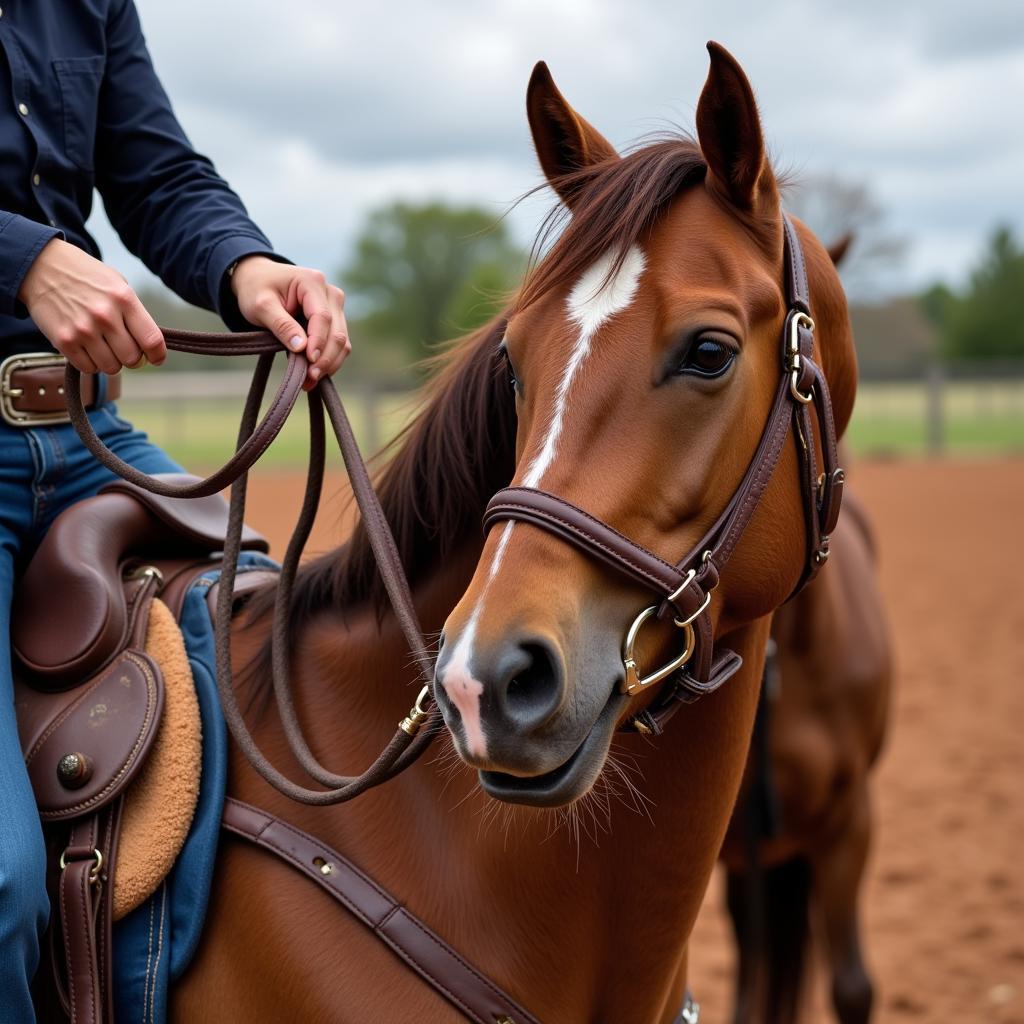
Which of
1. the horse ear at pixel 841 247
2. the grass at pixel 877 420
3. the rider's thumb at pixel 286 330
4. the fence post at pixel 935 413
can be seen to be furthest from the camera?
the fence post at pixel 935 413

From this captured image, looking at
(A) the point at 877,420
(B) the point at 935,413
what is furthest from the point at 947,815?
(A) the point at 877,420

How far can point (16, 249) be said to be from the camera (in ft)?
6.09

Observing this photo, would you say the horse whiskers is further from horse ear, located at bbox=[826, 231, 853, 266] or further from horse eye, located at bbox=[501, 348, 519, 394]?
horse ear, located at bbox=[826, 231, 853, 266]

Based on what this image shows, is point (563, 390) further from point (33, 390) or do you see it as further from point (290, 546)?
point (33, 390)

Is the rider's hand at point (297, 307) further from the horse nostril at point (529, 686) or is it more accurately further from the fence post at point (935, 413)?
the fence post at point (935, 413)

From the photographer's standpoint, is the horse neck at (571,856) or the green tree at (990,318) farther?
the green tree at (990,318)

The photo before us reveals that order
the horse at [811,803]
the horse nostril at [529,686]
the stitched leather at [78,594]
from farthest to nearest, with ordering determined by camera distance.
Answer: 1. the horse at [811,803]
2. the stitched leather at [78,594]
3. the horse nostril at [529,686]

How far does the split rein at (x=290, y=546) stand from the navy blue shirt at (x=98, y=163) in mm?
209

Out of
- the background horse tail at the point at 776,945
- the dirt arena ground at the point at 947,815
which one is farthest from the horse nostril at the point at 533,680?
the background horse tail at the point at 776,945

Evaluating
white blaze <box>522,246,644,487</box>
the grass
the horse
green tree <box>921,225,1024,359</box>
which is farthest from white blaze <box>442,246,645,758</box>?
green tree <box>921,225,1024,359</box>

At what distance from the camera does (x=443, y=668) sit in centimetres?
152

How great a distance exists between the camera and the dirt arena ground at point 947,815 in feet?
15.4

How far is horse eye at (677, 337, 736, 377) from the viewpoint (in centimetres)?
168

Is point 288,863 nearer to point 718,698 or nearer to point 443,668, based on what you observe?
point 443,668
